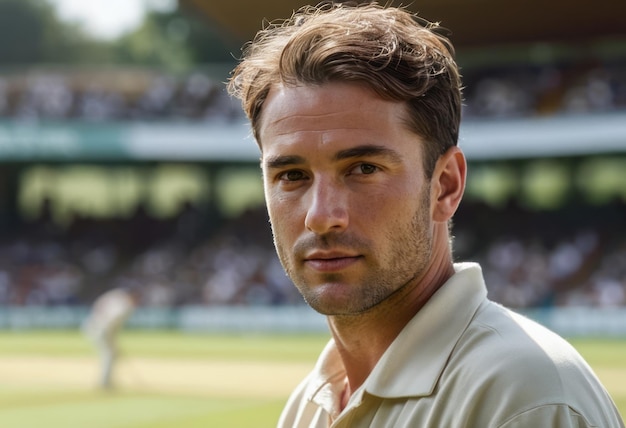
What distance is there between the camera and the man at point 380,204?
6.82 feet

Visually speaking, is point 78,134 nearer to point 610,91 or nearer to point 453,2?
point 453,2

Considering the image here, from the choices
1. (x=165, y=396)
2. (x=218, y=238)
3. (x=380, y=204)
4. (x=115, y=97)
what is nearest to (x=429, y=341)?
(x=380, y=204)

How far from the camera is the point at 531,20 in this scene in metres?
33.9

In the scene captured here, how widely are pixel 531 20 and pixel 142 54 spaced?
42.6 m

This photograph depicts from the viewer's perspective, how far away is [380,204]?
2.20 metres

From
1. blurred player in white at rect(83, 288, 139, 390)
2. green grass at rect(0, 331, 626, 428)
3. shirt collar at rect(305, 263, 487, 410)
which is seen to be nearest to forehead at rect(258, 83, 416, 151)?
shirt collar at rect(305, 263, 487, 410)

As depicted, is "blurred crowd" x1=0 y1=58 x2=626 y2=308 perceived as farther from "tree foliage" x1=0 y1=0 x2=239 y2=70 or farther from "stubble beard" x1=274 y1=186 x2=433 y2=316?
"stubble beard" x1=274 y1=186 x2=433 y2=316

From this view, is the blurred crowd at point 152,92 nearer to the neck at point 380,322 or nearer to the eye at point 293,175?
the neck at point 380,322

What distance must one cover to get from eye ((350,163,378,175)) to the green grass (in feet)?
33.2

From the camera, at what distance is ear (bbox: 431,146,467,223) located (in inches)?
93.8

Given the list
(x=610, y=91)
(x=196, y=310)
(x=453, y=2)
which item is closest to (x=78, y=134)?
(x=196, y=310)

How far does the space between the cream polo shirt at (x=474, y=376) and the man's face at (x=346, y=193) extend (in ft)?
0.46

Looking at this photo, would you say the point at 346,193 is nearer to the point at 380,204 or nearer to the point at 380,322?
the point at 380,204

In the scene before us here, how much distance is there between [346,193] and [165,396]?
1355 cm
